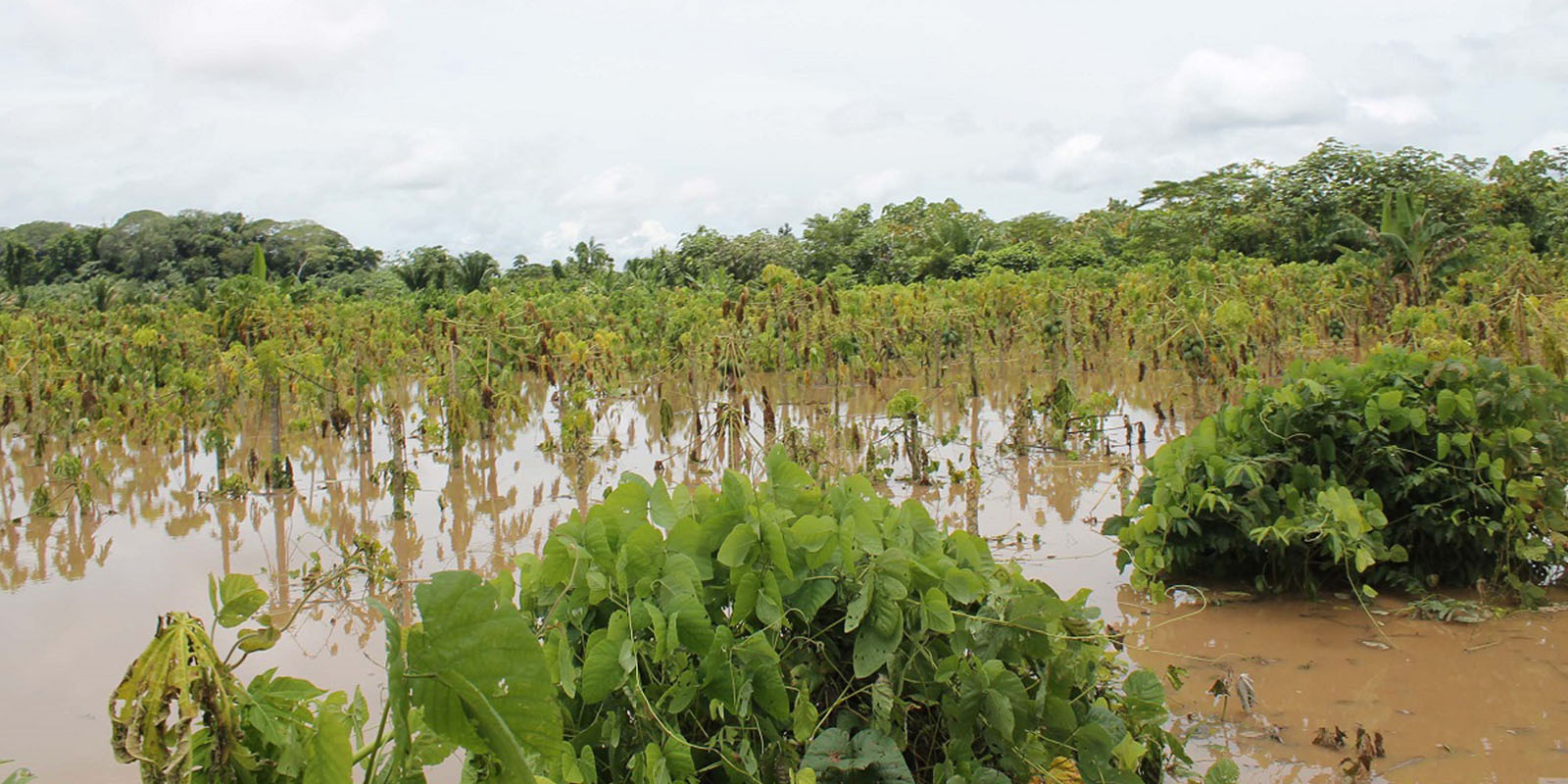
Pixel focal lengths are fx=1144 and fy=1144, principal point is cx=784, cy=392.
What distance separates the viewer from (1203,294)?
10445 millimetres

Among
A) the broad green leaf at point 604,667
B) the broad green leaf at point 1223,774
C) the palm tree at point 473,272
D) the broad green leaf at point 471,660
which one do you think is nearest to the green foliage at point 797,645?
the broad green leaf at point 604,667

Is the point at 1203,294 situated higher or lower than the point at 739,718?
higher

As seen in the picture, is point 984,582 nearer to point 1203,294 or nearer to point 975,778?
point 975,778

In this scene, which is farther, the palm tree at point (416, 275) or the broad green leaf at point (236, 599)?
the palm tree at point (416, 275)

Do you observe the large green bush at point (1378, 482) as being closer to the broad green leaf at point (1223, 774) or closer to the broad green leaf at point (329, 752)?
the broad green leaf at point (1223, 774)

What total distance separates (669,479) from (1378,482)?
172 inches

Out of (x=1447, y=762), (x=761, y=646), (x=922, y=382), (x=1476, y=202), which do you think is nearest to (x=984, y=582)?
(x=761, y=646)

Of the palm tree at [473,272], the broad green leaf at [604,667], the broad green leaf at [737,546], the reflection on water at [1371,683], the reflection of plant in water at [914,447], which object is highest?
the palm tree at [473,272]

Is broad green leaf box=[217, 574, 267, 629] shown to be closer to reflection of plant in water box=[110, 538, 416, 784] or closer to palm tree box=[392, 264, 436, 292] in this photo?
reflection of plant in water box=[110, 538, 416, 784]

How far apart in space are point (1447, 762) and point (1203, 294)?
766 centimetres

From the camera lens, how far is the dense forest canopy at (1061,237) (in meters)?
22.0

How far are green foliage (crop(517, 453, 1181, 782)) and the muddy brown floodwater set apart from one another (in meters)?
1.21

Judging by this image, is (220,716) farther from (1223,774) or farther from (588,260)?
(588,260)

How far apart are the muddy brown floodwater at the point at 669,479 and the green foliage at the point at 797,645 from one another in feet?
3.97
